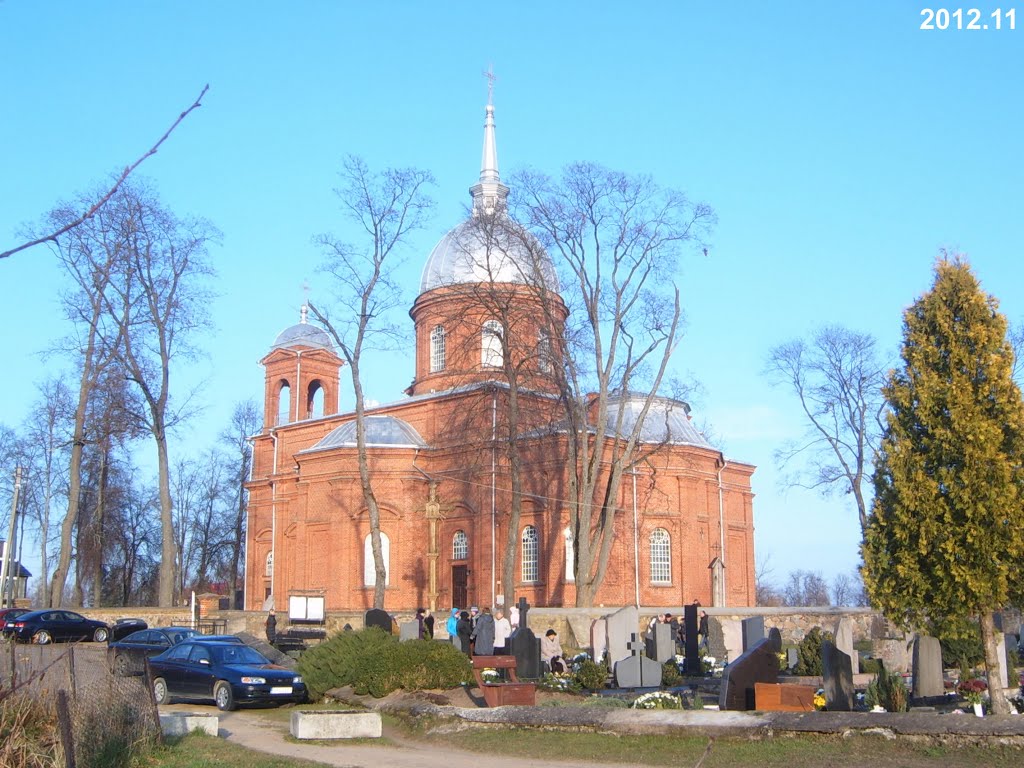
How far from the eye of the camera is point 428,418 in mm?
40250

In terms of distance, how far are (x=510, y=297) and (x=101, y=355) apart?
14179mm

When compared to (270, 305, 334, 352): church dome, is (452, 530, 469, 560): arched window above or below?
below

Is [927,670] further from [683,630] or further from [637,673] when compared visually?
[683,630]

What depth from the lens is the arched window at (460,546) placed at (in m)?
38.3

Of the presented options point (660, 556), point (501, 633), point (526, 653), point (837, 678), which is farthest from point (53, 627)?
point (837, 678)

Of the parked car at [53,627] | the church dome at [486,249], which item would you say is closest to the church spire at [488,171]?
the church dome at [486,249]

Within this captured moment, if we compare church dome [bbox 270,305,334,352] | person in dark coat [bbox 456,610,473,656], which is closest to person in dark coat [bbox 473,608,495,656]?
person in dark coat [bbox 456,610,473,656]

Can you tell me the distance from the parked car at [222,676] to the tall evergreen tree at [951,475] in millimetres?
9575

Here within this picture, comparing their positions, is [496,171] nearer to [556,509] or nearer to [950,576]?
[556,509]

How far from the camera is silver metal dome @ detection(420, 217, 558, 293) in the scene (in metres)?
31.5

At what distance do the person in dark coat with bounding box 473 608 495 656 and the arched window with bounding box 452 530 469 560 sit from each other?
51.3ft

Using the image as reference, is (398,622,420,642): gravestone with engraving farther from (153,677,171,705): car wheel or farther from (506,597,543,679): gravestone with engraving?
(153,677,171,705): car wheel

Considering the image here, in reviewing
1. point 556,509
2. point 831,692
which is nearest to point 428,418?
point 556,509

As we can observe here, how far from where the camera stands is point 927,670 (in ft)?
47.8
